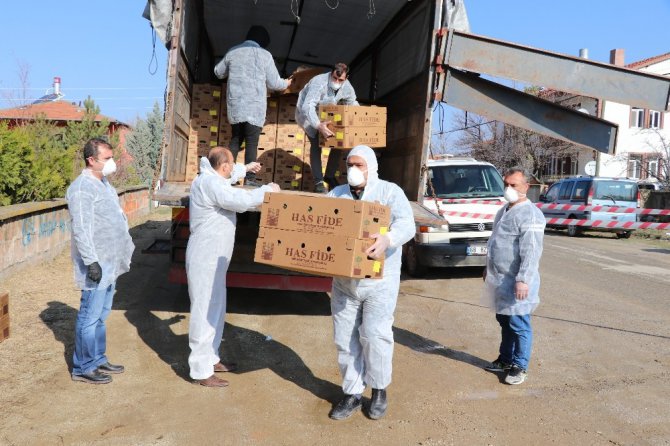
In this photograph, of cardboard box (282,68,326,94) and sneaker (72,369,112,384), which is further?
cardboard box (282,68,326,94)

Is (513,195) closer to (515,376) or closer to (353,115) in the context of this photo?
(515,376)

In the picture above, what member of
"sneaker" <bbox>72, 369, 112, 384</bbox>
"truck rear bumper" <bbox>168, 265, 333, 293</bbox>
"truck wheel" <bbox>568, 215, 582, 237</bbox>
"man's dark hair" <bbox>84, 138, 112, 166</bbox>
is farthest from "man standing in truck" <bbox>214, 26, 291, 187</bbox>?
"truck wheel" <bbox>568, 215, 582, 237</bbox>

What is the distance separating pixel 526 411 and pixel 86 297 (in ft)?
11.6

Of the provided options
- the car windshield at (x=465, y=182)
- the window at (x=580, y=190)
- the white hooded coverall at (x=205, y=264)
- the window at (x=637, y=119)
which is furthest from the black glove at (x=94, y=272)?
the window at (x=637, y=119)

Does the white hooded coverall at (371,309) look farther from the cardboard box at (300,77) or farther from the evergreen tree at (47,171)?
the evergreen tree at (47,171)

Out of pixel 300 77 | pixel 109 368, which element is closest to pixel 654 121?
pixel 300 77

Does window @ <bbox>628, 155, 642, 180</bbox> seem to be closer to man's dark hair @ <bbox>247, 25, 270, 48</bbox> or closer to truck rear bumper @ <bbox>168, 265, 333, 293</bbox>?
man's dark hair @ <bbox>247, 25, 270, 48</bbox>

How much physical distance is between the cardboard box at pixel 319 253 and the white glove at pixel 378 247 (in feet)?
0.10

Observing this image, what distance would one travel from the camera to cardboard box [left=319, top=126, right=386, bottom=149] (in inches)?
268

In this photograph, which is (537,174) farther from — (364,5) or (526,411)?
(526,411)

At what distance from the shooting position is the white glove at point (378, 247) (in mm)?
3742

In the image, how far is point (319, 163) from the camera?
291 inches

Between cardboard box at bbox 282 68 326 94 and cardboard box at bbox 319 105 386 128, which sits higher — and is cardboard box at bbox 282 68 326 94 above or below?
above

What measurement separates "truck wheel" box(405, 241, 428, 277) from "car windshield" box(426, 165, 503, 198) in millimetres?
1041
